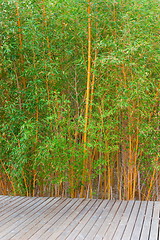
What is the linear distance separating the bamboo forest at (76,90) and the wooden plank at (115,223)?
37 centimetres

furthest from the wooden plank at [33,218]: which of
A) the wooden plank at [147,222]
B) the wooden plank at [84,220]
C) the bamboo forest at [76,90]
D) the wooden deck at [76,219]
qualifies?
the wooden plank at [147,222]

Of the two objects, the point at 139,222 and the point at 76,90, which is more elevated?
the point at 76,90

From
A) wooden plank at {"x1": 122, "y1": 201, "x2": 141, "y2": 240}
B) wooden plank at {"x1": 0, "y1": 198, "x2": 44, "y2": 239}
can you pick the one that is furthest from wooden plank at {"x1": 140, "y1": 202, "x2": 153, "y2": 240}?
wooden plank at {"x1": 0, "y1": 198, "x2": 44, "y2": 239}

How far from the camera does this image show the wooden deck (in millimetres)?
2926

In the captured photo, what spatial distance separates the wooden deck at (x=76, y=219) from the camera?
2.93m

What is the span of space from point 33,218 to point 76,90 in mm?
1760

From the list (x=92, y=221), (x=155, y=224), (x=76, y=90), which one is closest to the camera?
(x=155, y=224)

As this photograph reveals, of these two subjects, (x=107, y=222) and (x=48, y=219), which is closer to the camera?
(x=107, y=222)

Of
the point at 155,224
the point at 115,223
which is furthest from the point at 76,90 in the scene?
the point at 155,224

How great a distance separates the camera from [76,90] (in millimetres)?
4242

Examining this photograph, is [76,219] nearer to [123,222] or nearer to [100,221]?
[100,221]

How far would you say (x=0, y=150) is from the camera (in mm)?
4086

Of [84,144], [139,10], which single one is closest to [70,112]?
[84,144]

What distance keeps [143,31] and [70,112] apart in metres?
1.38
